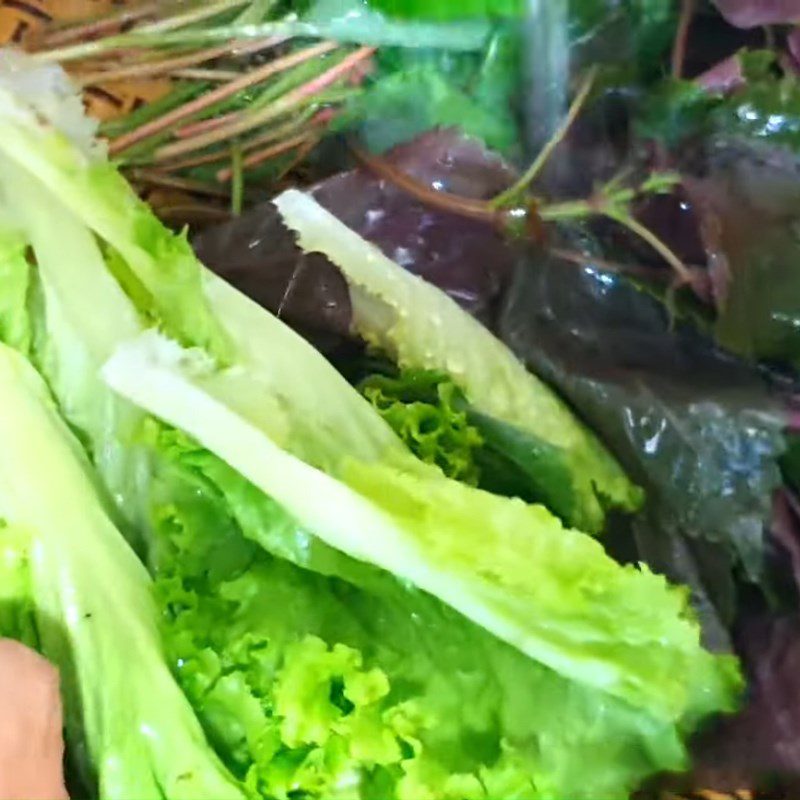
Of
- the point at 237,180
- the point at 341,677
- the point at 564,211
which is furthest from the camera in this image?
the point at 237,180

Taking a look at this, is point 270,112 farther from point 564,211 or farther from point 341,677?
point 341,677

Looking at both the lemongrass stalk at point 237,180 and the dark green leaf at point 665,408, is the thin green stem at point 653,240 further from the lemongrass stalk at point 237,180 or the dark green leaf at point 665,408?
the lemongrass stalk at point 237,180

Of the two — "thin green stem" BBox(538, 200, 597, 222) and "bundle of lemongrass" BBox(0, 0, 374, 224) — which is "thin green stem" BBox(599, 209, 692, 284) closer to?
"thin green stem" BBox(538, 200, 597, 222)

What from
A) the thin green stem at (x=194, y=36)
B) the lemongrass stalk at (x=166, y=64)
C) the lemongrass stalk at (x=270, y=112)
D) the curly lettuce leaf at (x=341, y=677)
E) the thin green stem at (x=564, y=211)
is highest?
the thin green stem at (x=194, y=36)

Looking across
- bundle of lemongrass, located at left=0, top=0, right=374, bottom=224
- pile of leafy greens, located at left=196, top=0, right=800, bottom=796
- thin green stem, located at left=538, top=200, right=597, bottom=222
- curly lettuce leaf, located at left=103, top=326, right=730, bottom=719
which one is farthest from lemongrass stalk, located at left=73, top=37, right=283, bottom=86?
curly lettuce leaf, located at left=103, top=326, right=730, bottom=719

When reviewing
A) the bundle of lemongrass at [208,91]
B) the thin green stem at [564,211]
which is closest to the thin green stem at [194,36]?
the bundle of lemongrass at [208,91]

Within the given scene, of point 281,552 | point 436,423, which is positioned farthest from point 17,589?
point 436,423
